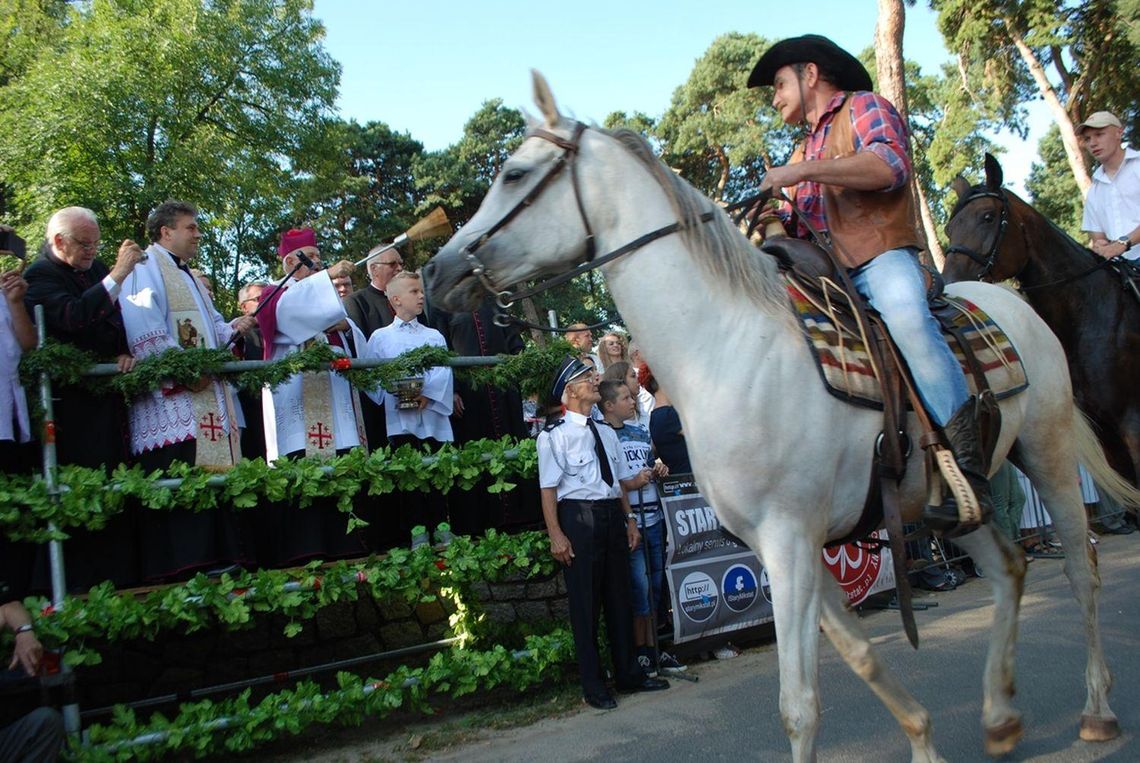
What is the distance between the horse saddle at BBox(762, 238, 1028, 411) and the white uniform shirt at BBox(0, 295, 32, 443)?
399 cm

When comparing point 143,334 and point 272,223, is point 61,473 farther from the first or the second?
point 272,223

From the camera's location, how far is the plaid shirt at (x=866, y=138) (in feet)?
13.1

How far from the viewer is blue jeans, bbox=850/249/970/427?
3.91 metres

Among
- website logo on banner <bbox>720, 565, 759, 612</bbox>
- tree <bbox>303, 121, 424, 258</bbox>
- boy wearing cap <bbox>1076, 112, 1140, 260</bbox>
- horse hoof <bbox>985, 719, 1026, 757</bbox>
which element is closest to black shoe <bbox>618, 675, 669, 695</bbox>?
website logo on banner <bbox>720, 565, 759, 612</bbox>

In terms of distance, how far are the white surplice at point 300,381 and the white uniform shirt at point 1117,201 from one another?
5855mm

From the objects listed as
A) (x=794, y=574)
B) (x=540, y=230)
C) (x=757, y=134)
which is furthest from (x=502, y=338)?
(x=757, y=134)

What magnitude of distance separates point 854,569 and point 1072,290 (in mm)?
3120

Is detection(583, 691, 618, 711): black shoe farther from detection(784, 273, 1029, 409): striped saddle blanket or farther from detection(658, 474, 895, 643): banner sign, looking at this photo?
detection(784, 273, 1029, 409): striped saddle blanket

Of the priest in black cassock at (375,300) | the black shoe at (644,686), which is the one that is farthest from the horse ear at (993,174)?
the priest in black cassock at (375,300)

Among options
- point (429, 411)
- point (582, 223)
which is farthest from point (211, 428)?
point (582, 223)

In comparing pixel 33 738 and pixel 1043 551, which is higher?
pixel 33 738

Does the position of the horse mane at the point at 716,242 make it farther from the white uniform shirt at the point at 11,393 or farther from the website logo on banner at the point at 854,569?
the website logo on banner at the point at 854,569

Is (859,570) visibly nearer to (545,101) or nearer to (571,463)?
(571,463)

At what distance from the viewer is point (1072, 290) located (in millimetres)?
6344
